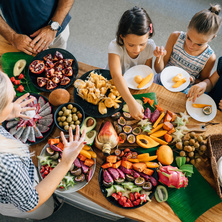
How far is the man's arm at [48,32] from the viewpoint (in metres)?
1.74

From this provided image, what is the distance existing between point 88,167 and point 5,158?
0.59 m

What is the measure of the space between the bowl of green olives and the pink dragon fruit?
645mm

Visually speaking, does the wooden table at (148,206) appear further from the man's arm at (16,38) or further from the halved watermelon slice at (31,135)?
the man's arm at (16,38)

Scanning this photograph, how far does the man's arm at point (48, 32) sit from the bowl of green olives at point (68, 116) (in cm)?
65

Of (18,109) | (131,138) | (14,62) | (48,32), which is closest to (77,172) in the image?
(131,138)

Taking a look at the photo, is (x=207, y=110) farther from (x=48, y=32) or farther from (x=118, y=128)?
(x=48, y=32)

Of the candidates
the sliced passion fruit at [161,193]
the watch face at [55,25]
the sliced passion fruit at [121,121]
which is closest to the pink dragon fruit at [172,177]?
the sliced passion fruit at [161,193]

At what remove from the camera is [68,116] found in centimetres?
143

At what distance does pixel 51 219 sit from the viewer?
2.04m

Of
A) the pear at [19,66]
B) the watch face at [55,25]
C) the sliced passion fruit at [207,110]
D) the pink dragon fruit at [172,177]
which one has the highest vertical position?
the watch face at [55,25]

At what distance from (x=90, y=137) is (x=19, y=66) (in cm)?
90

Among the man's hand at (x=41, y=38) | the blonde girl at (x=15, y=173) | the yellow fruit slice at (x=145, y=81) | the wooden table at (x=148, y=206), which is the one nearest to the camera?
the blonde girl at (x=15, y=173)

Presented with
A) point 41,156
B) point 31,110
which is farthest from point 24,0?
point 41,156

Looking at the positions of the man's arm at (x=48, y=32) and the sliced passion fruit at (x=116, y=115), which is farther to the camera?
the man's arm at (x=48, y=32)
